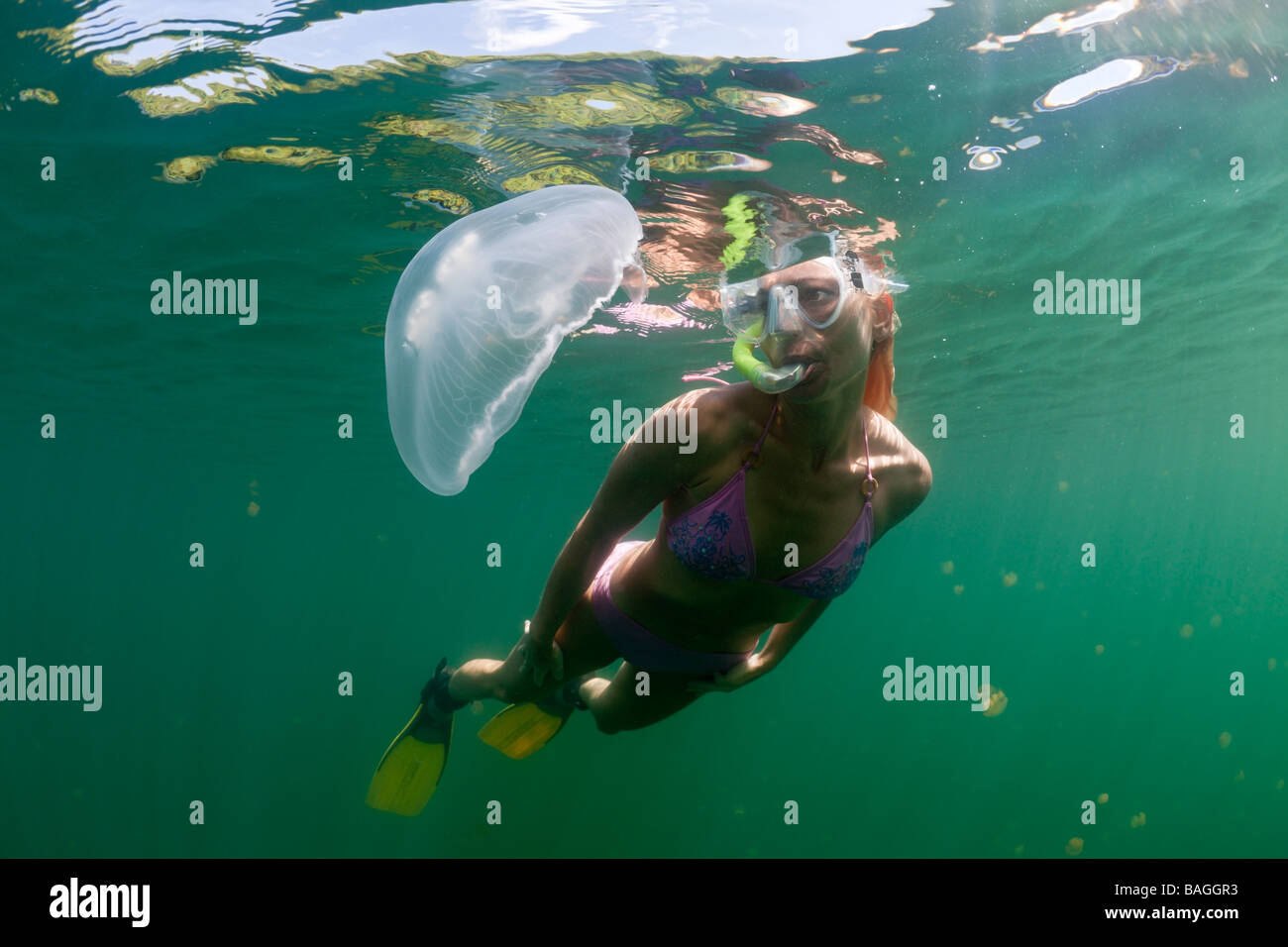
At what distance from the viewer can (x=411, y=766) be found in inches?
236

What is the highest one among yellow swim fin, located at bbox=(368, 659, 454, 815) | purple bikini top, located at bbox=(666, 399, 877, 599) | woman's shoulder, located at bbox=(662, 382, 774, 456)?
woman's shoulder, located at bbox=(662, 382, 774, 456)

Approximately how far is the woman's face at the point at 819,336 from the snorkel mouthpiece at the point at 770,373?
0.22 feet

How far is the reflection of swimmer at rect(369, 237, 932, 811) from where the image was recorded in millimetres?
2959

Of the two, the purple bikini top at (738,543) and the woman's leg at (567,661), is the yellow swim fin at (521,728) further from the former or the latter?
the purple bikini top at (738,543)

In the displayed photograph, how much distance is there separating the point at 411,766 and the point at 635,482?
13.2ft

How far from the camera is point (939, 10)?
521 centimetres

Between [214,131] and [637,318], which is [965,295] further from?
[214,131]

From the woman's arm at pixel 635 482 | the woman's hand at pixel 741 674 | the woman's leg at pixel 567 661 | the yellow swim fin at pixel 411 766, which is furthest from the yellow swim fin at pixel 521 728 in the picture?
the woman's arm at pixel 635 482

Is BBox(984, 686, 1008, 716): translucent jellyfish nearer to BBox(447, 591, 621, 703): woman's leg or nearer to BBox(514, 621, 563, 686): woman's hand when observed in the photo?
BBox(447, 591, 621, 703): woman's leg

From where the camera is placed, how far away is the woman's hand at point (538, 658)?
3956 millimetres

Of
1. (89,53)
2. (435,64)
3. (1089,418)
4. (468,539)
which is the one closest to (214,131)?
(89,53)

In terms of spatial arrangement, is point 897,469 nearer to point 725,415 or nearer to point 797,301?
point 725,415

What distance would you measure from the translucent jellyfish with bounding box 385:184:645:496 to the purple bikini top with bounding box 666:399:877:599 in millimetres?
891

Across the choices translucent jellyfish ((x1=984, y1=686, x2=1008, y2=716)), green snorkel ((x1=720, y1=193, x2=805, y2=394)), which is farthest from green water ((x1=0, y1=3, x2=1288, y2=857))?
translucent jellyfish ((x1=984, y1=686, x2=1008, y2=716))
